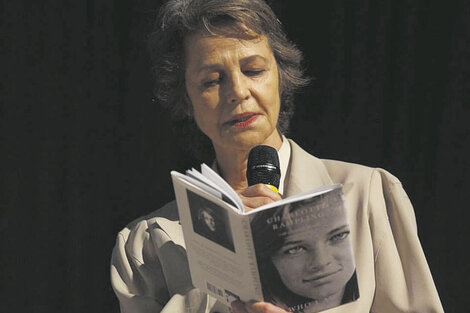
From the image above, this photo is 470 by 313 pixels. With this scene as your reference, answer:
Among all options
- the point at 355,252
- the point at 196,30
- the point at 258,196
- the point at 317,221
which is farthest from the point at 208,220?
the point at 196,30

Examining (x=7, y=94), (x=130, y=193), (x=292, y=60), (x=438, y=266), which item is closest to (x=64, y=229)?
(x=130, y=193)

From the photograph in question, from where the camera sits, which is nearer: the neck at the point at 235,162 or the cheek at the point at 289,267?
the cheek at the point at 289,267

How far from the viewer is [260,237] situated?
1.85 metres

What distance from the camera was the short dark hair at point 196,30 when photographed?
2463 mm

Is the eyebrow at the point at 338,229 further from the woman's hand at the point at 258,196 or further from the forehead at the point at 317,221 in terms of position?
the woman's hand at the point at 258,196

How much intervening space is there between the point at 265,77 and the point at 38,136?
103 cm

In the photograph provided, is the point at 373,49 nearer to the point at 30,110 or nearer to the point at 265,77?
the point at 265,77

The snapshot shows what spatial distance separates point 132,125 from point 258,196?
1.30 metres

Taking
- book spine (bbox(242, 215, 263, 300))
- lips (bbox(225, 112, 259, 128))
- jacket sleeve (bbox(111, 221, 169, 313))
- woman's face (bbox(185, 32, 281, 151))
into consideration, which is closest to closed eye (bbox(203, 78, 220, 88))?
woman's face (bbox(185, 32, 281, 151))

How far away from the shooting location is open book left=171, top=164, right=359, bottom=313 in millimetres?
1843

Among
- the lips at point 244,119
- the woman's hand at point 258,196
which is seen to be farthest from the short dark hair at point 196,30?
the woman's hand at point 258,196

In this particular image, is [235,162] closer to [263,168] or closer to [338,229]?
[263,168]

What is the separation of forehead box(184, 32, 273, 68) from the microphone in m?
0.37

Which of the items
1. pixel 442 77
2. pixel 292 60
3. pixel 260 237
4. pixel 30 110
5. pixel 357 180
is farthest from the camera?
pixel 30 110
